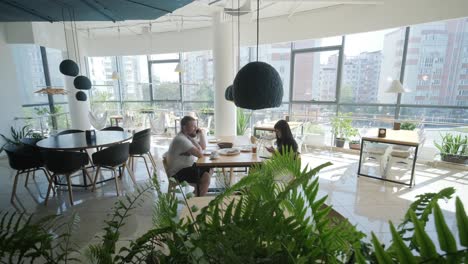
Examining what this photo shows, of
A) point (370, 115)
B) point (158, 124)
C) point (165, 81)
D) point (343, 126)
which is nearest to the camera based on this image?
point (370, 115)

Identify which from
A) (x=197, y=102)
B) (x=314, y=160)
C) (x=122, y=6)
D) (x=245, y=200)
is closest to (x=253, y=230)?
(x=245, y=200)

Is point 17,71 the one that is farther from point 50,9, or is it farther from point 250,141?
point 250,141

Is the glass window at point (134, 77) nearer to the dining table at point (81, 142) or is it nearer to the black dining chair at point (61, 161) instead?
the dining table at point (81, 142)

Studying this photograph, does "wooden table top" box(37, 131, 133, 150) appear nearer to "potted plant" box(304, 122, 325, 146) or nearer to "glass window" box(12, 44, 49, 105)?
"glass window" box(12, 44, 49, 105)

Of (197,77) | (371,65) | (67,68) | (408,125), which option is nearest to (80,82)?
(67,68)

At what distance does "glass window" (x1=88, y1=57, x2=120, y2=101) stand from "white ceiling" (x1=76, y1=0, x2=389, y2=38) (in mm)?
1024

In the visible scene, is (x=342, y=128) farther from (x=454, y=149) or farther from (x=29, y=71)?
(x=29, y=71)

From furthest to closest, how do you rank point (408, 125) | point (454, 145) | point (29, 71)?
point (29, 71), point (408, 125), point (454, 145)

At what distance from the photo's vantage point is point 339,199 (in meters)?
3.47

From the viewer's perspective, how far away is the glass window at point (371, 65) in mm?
5410

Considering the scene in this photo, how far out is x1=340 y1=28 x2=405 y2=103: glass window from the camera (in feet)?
17.7

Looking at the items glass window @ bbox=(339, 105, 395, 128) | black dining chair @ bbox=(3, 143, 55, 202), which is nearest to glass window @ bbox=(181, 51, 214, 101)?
glass window @ bbox=(339, 105, 395, 128)

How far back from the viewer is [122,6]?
3.24m

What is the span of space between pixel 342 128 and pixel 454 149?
2126mm
